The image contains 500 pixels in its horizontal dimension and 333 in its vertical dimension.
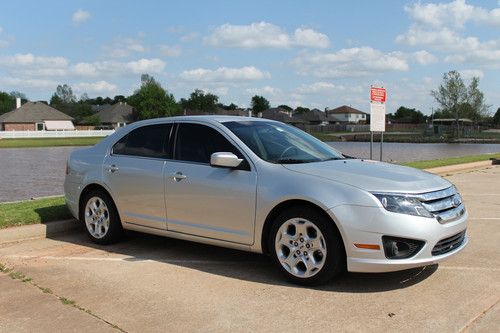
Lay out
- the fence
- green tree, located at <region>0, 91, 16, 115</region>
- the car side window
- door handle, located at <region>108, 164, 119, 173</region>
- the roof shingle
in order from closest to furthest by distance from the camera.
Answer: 1. the car side window
2. door handle, located at <region>108, 164, 119, 173</region>
3. the fence
4. the roof shingle
5. green tree, located at <region>0, 91, 16, 115</region>

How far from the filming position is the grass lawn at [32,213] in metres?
7.44

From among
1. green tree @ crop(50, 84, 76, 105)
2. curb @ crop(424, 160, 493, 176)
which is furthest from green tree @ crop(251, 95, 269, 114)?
curb @ crop(424, 160, 493, 176)

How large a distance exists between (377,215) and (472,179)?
11.1 metres

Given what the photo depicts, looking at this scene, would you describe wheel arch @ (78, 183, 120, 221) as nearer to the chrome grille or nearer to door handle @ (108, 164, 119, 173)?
door handle @ (108, 164, 119, 173)

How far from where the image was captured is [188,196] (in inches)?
232

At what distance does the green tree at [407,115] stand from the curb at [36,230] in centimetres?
14655

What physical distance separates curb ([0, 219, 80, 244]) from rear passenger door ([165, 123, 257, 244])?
228 cm

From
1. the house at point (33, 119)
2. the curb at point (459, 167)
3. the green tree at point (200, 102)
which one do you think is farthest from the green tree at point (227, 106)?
the curb at point (459, 167)

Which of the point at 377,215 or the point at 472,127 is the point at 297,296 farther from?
the point at 472,127

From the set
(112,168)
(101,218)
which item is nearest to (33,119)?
(101,218)

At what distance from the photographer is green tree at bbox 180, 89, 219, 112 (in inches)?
→ 5118

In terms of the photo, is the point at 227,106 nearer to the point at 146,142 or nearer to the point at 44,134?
the point at 44,134

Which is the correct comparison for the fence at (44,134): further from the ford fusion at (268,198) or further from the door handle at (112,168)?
the door handle at (112,168)

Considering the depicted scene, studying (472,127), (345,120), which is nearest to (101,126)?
(472,127)
